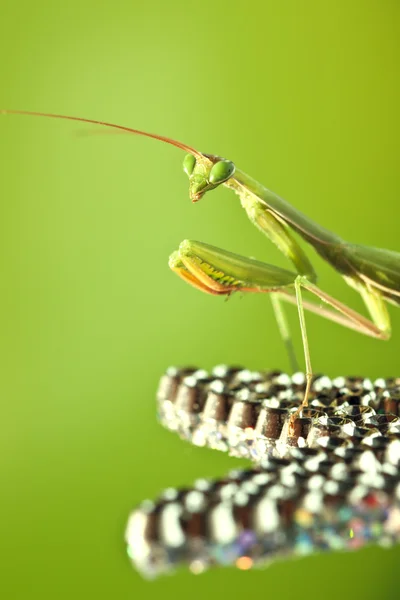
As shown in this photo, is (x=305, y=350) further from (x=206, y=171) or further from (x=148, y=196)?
(x=148, y=196)

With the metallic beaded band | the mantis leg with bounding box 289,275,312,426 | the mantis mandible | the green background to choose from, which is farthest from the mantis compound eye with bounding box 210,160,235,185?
the green background

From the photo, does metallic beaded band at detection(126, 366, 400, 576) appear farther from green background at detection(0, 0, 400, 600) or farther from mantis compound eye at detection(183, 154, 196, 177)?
green background at detection(0, 0, 400, 600)

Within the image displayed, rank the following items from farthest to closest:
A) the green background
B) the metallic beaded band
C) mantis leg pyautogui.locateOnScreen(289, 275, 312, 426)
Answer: the green background → mantis leg pyautogui.locateOnScreen(289, 275, 312, 426) → the metallic beaded band

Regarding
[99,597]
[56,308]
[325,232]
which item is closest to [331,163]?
[56,308]

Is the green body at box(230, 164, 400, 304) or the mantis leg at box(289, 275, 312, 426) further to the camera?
the green body at box(230, 164, 400, 304)

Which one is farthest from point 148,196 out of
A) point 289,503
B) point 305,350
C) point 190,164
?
point 289,503

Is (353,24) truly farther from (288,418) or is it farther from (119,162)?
(288,418)

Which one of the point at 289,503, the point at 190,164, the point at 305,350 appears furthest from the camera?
the point at 190,164

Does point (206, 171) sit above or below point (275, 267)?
above
